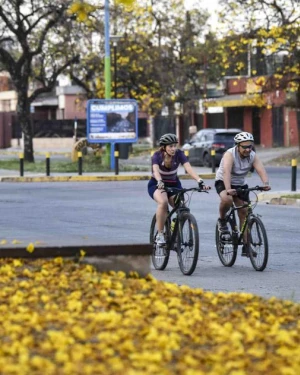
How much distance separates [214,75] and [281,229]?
53829 millimetres

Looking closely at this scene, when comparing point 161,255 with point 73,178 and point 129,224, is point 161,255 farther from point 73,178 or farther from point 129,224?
point 73,178

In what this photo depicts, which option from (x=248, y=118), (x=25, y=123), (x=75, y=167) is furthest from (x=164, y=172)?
(x=248, y=118)

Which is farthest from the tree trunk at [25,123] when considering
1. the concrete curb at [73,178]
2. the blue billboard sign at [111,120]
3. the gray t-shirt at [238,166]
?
the gray t-shirt at [238,166]

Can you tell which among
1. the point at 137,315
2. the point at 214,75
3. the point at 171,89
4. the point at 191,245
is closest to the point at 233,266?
the point at 191,245

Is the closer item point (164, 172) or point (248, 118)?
point (164, 172)

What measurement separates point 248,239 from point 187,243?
0.86m

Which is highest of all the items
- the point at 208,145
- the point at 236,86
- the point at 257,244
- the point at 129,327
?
the point at 236,86

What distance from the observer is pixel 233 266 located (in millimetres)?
13883

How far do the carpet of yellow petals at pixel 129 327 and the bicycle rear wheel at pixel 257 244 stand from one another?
3.52 meters

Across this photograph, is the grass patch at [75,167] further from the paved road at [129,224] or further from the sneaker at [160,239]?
the sneaker at [160,239]

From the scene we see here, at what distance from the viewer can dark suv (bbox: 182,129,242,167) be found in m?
42.4

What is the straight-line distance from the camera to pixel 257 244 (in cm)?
1327

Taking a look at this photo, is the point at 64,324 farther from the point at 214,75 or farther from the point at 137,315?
the point at 214,75

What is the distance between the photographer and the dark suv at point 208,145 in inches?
1668
